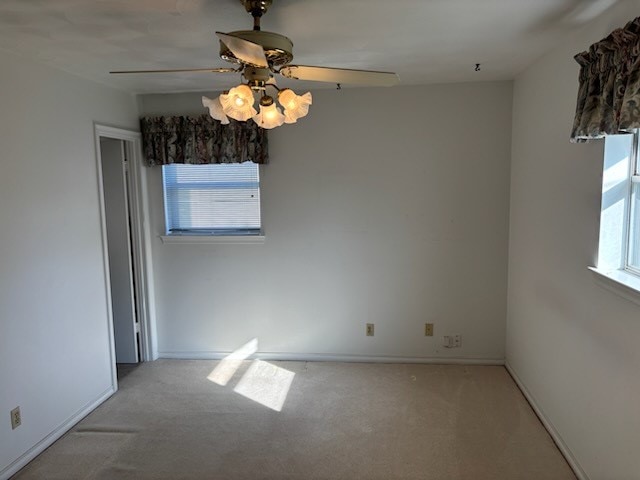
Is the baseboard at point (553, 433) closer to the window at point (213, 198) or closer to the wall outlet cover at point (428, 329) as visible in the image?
the wall outlet cover at point (428, 329)

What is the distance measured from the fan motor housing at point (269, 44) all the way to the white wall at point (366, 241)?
196 centimetres

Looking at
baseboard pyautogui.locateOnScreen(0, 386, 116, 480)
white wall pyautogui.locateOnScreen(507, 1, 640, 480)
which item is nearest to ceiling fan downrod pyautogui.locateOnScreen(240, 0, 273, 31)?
white wall pyautogui.locateOnScreen(507, 1, 640, 480)

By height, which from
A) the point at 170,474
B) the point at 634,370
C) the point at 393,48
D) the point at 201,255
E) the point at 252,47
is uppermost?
the point at 393,48

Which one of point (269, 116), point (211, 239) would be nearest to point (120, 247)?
point (211, 239)

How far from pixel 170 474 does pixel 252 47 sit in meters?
2.30

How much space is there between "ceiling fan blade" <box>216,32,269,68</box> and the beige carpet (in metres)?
2.15

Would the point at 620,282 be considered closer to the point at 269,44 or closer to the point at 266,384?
the point at 269,44

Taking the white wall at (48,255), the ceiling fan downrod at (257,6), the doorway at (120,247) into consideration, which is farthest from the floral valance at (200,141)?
the ceiling fan downrod at (257,6)

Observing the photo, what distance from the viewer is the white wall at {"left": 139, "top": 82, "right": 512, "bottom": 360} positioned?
367 cm

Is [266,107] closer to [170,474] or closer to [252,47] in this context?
[252,47]

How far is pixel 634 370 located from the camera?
1904 millimetres

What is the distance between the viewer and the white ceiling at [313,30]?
6.48 feet

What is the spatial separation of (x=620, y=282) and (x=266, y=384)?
2.59 meters

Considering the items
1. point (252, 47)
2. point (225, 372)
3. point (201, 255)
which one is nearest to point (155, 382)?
point (225, 372)
